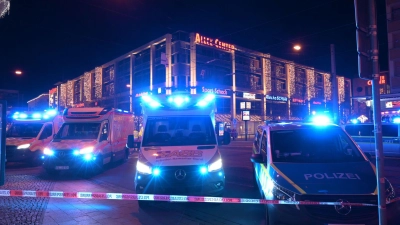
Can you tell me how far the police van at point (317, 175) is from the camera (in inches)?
163

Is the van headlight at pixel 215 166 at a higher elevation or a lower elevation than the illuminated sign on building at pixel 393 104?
lower

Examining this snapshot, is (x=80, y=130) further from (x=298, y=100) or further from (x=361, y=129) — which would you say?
(x=298, y=100)

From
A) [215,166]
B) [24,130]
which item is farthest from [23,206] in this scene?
[24,130]

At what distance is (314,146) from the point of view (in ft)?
18.8

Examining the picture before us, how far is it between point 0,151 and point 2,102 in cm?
124

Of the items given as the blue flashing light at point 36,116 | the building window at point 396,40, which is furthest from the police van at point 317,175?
the building window at point 396,40

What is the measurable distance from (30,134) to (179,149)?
1135cm

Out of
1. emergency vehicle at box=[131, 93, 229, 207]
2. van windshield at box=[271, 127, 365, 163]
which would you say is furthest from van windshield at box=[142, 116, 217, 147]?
van windshield at box=[271, 127, 365, 163]

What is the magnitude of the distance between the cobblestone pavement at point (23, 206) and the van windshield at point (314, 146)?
513 centimetres

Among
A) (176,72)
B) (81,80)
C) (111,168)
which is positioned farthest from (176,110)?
(81,80)

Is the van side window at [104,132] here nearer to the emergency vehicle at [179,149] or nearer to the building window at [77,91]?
the emergency vehicle at [179,149]

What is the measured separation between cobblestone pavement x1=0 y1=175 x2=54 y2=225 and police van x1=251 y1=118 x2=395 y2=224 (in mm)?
4841

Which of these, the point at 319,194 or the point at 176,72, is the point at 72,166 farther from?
the point at 176,72

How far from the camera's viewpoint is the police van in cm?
415
